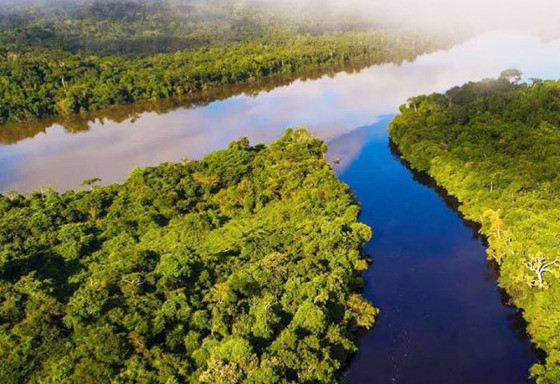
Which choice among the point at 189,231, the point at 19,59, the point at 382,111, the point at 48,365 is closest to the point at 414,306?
the point at 189,231

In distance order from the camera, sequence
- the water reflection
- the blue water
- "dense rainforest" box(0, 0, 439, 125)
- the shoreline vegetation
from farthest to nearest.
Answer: "dense rainforest" box(0, 0, 439, 125) < the shoreline vegetation < the water reflection < the blue water

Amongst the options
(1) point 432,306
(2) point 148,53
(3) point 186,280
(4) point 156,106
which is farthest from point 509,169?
(2) point 148,53

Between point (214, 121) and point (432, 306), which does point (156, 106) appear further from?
point (432, 306)

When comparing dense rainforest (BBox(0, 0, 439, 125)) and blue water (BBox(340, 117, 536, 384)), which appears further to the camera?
dense rainforest (BBox(0, 0, 439, 125))

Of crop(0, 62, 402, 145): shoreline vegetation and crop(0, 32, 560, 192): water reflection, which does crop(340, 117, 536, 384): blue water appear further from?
crop(0, 62, 402, 145): shoreline vegetation

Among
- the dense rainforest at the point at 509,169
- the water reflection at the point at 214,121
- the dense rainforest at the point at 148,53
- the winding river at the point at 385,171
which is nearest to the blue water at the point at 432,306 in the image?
the winding river at the point at 385,171

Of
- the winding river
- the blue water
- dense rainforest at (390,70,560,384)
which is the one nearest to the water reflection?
the winding river

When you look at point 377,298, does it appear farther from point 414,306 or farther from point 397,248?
point 397,248
